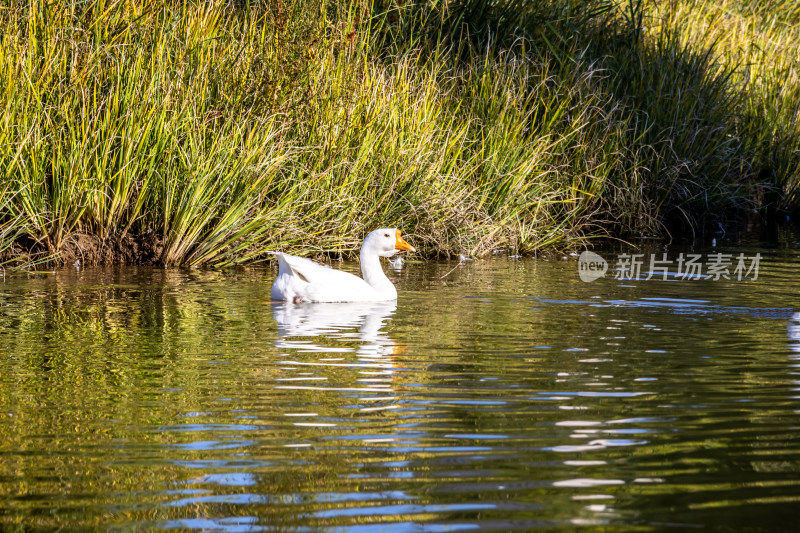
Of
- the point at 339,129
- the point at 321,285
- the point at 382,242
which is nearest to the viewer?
the point at 321,285

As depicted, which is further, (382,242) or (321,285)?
(382,242)

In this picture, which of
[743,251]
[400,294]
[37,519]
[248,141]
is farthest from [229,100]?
[37,519]

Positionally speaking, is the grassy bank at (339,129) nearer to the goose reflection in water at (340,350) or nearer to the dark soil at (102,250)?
the dark soil at (102,250)

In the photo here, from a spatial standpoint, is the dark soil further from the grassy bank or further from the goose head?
the goose head

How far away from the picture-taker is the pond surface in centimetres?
338

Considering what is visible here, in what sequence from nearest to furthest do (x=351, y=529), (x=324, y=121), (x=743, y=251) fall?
(x=351, y=529), (x=324, y=121), (x=743, y=251)

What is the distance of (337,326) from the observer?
7.26 meters

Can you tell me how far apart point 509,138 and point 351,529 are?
381 inches

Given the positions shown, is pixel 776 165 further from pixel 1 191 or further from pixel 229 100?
pixel 1 191

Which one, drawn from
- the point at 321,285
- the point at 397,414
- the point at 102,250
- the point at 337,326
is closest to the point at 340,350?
the point at 337,326

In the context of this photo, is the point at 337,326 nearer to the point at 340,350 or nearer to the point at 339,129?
the point at 340,350

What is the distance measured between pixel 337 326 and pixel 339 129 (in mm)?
4139

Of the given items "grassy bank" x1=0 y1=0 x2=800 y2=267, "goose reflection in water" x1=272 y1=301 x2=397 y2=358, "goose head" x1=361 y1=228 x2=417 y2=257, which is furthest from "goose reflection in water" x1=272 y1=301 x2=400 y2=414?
"grassy bank" x1=0 y1=0 x2=800 y2=267

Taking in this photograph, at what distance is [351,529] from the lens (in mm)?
3191
